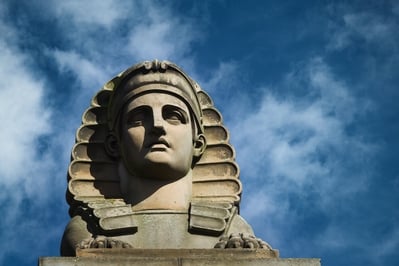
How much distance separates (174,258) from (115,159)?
3920mm

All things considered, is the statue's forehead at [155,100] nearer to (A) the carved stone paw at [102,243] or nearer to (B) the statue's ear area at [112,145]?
(B) the statue's ear area at [112,145]

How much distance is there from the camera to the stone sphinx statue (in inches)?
666

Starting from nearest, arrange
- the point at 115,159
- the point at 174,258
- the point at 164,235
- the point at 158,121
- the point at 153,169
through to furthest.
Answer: the point at 174,258
the point at 164,235
the point at 153,169
the point at 158,121
the point at 115,159

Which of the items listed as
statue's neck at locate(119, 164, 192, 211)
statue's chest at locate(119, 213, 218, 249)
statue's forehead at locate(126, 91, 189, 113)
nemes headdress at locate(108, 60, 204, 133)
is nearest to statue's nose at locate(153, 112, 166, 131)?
statue's forehead at locate(126, 91, 189, 113)

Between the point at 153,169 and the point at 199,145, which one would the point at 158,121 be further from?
the point at 199,145

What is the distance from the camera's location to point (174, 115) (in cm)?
1811

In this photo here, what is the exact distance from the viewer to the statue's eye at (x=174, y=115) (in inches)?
710

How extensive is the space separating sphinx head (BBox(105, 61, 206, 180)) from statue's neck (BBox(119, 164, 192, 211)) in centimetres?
12

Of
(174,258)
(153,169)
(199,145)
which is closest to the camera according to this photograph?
(174,258)

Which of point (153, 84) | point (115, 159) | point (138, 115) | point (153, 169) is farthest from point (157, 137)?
point (115, 159)

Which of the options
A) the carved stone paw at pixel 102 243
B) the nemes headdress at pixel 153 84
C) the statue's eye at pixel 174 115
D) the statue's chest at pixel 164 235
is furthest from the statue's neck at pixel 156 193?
the carved stone paw at pixel 102 243

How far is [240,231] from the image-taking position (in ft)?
56.8

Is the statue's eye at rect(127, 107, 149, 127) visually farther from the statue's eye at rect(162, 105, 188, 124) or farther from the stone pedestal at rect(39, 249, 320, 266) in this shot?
the stone pedestal at rect(39, 249, 320, 266)

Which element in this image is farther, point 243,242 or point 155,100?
point 155,100
